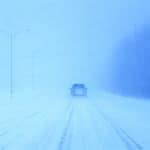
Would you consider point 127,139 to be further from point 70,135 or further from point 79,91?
point 79,91

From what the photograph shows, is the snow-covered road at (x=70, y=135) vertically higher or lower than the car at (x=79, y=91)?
higher

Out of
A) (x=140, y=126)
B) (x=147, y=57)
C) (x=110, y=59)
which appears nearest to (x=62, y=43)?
(x=110, y=59)

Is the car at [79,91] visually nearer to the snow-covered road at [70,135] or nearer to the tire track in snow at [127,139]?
the snow-covered road at [70,135]

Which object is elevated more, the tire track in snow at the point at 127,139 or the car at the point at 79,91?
the tire track in snow at the point at 127,139

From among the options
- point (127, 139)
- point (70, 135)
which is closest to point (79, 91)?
point (70, 135)

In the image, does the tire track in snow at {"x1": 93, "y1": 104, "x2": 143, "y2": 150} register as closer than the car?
Yes

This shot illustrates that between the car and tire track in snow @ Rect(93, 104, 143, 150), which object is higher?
tire track in snow @ Rect(93, 104, 143, 150)

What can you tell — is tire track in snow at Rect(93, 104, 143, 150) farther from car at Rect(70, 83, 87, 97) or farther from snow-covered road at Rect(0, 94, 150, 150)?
car at Rect(70, 83, 87, 97)

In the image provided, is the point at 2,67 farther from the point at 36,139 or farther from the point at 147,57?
the point at 36,139

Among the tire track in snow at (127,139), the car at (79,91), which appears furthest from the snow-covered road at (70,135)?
the car at (79,91)

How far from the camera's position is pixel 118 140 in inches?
419

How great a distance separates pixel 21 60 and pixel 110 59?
23857 millimetres

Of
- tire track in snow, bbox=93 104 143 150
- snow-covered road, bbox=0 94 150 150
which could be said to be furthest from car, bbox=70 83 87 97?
tire track in snow, bbox=93 104 143 150

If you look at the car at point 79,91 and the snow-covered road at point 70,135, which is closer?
the snow-covered road at point 70,135
